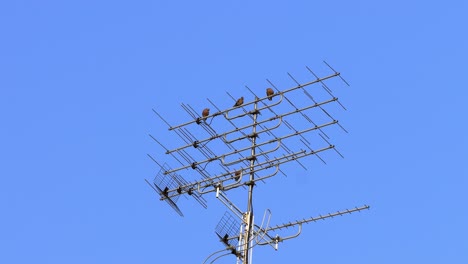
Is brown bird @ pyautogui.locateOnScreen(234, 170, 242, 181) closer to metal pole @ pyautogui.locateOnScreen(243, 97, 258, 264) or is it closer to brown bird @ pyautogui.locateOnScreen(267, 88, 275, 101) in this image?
metal pole @ pyautogui.locateOnScreen(243, 97, 258, 264)

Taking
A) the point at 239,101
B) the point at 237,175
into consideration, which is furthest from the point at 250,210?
the point at 239,101

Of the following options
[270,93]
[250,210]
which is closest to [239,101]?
[270,93]

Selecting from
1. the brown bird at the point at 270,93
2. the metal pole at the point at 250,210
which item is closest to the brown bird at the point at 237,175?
the metal pole at the point at 250,210

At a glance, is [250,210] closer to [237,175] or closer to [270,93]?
[237,175]

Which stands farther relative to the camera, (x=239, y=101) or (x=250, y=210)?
(x=239, y=101)

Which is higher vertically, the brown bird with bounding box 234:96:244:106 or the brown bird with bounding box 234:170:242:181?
the brown bird with bounding box 234:96:244:106

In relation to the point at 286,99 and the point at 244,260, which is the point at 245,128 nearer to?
the point at 286,99

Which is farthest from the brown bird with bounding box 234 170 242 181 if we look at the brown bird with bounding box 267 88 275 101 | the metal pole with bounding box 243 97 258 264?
the brown bird with bounding box 267 88 275 101

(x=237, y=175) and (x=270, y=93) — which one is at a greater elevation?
(x=270, y=93)

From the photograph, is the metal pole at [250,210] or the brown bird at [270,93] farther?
the brown bird at [270,93]

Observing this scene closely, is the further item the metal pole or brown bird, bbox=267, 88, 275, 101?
brown bird, bbox=267, 88, 275, 101

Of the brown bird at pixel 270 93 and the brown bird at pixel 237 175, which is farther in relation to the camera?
the brown bird at pixel 270 93

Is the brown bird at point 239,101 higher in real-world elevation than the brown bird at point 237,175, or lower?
higher

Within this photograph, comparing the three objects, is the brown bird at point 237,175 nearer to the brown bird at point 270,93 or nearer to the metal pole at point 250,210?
the metal pole at point 250,210
